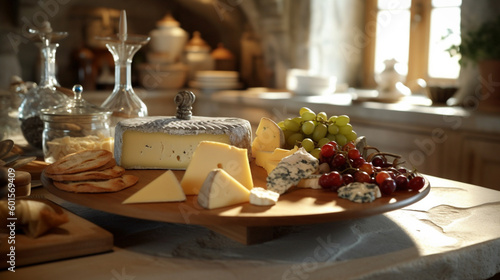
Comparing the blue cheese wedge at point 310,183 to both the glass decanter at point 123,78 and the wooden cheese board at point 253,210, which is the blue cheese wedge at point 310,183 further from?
the glass decanter at point 123,78

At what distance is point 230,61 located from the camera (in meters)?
4.26

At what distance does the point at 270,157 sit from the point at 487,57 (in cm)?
180

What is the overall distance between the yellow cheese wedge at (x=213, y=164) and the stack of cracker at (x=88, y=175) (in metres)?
0.12

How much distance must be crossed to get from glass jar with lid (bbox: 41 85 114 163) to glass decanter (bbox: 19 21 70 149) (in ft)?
0.61

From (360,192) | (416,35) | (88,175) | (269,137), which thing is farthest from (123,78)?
(416,35)

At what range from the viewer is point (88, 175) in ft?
3.31

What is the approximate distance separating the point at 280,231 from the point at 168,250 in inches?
8.1

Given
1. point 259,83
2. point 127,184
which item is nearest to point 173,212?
point 127,184

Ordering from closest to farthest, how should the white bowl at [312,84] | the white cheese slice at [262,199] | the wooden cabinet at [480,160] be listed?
the white cheese slice at [262,199]
the wooden cabinet at [480,160]
the white bowl at [312,84]

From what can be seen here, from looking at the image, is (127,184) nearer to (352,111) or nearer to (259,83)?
(352,111)

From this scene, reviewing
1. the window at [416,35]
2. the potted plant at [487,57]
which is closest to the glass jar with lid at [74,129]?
the potted plant at [487,57]

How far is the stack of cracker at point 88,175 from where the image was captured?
985 millimetres

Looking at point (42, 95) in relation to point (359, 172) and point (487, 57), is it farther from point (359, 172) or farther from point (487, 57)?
point (487, 57)

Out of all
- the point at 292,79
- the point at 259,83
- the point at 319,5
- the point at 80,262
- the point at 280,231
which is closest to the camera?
the point at 80,262
